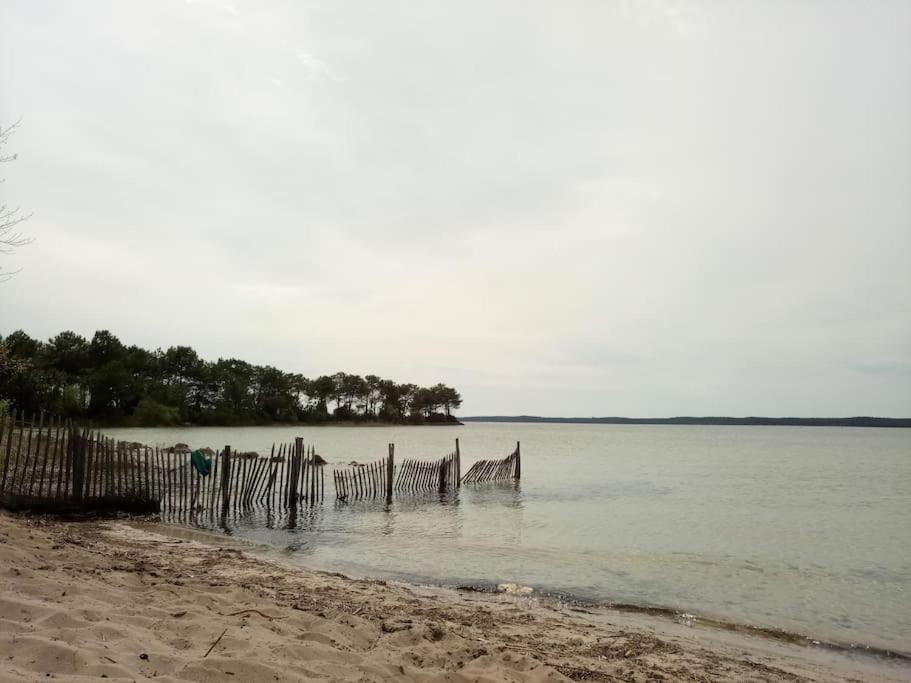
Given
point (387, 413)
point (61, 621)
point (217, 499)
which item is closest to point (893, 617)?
point (61, 621)

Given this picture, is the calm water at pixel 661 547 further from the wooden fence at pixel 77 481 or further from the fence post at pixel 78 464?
the fence post at pixel 78 464

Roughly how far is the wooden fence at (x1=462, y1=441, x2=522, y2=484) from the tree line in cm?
A: 2515

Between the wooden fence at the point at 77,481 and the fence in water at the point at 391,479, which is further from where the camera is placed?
the fence in water at the point at 391,479

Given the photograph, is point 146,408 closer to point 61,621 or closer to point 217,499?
point 217,499

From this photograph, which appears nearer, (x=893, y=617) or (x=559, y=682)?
(x=559, y=682)

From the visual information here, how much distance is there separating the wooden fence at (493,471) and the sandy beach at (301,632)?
51.5 ft

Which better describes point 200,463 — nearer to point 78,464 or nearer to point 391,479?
point 78,464

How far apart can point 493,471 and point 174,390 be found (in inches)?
2418

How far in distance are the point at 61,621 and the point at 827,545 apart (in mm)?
15899

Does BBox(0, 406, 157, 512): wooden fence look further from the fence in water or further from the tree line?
the tree line

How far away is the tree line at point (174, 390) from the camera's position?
5000 centimetres

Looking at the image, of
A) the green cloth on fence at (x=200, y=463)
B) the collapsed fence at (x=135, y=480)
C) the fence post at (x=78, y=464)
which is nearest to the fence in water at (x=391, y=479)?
the collapsed fence at (x=135, y=480)

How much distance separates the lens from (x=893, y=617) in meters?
8.73

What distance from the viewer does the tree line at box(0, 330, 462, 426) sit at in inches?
1969
